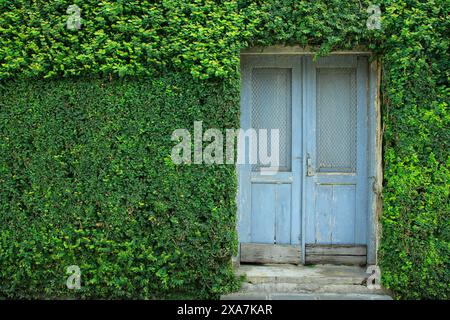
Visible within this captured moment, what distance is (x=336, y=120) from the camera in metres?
5.09

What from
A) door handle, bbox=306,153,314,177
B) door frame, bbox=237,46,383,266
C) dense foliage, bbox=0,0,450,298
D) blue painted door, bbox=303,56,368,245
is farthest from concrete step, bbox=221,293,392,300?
door handle, bbox=306,153,314,177

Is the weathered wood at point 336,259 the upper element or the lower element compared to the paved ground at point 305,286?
upper

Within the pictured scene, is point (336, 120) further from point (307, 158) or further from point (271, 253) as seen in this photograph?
point (271, 253)

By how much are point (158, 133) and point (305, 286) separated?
2.31m

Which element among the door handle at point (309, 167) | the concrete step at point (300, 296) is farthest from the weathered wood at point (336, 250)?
the door handle at point (309, 167)

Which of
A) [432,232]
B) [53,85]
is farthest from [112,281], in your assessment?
[432,232]

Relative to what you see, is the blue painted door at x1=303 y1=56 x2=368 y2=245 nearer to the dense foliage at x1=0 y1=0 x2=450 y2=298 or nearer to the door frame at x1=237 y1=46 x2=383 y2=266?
the door frame at x1=237 y1=46 x2=383 y2=266

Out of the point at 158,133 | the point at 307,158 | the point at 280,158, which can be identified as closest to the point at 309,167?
the point at 307,158

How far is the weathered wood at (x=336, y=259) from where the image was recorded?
5023 millimetres

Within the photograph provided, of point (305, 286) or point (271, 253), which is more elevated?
point (271, 253)

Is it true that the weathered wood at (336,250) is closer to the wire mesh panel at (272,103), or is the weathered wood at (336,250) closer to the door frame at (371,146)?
the door frame at (371,146)

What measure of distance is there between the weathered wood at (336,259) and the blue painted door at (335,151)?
6.8 inches

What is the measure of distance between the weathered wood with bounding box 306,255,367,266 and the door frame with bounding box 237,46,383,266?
0.08 metres

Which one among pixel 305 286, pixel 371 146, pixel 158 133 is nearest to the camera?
pixel 158 133
